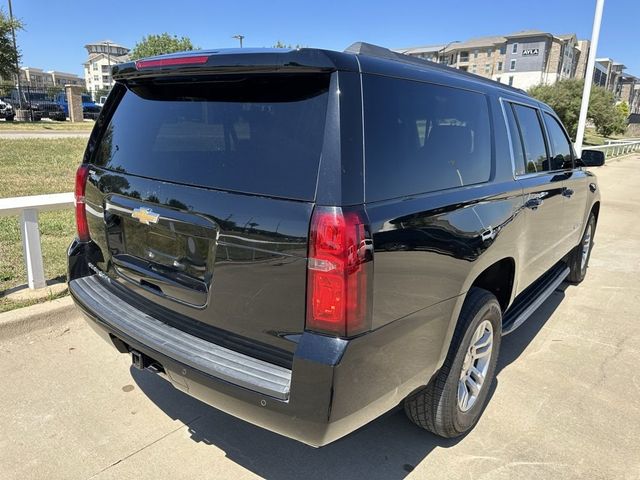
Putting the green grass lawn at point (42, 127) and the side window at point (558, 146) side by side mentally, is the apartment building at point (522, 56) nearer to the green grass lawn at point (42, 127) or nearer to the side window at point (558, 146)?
the green grass lawn at point (42, 127)

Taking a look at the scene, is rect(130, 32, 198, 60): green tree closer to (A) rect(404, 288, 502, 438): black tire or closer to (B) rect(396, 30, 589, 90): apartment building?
(B) rect(396, 30, 589, 90): apartment building

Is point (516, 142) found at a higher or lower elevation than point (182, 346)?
higher

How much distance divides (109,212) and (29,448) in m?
1.33

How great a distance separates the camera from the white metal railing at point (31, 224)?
159 inches

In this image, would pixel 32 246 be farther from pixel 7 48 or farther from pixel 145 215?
pixel 7 48

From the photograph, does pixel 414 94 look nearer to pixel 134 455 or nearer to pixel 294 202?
pixel 294 202

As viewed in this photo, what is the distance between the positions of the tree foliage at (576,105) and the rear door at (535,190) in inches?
1695

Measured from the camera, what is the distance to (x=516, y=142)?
3355mm

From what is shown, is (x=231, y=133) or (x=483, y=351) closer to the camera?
(x=231, y=133)

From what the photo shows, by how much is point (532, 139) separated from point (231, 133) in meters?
2.54

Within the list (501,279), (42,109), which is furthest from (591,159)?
(42,109)

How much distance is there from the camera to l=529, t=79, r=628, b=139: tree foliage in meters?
43.8

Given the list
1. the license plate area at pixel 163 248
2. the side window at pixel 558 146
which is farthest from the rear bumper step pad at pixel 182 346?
the side window at pixel 558 146

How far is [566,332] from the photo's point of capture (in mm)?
4453
